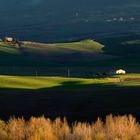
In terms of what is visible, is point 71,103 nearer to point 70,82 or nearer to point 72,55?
point 70,82

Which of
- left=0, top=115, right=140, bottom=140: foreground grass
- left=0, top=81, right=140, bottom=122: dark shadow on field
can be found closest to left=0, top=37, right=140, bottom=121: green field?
left=0, top=81, right=140, bottom=122: dark shadow on field

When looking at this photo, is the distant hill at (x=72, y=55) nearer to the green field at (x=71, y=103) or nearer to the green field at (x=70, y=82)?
the green field at (x=70, y=82)

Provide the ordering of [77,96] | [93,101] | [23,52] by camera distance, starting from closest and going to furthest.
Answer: [93,101] < [77,96] < [23,52]

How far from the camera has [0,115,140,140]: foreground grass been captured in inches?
831

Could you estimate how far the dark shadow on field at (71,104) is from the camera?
37394 millimetres

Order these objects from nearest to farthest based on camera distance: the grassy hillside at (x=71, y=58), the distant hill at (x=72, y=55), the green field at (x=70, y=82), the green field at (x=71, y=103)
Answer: the green field at (x=71, y=103)
the green field at (x=70, y=82)
the grassy hillside at (x=71, y=58)
the distant hill at (x=72, y=55)

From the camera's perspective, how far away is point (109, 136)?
21.2 metres

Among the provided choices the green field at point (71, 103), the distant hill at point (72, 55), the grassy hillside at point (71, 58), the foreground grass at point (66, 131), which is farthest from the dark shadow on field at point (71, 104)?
Result: the distant hill at point (72, 55)

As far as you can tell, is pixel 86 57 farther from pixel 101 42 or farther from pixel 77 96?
pixel 77 96

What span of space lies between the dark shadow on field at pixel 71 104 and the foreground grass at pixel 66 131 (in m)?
10.7

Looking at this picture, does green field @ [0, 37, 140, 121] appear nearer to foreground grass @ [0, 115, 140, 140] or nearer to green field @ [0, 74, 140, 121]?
green field @ [0, 74, 140, 121]

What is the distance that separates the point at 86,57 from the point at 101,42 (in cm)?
3346

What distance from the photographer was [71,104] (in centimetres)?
4316

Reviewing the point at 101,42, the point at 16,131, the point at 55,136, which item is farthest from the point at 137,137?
the point at 101,42
